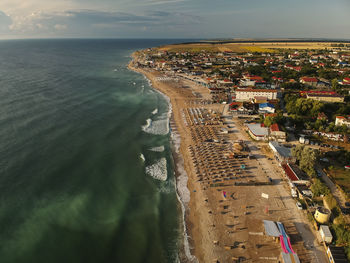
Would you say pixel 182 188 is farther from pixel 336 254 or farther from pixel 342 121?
A: pixel 342 121

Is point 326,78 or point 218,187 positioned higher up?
point 326,78

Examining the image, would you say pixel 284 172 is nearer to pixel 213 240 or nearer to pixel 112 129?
pixel 213 240

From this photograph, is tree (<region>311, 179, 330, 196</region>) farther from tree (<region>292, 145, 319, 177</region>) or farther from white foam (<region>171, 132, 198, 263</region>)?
white foam (<region>171, 132, 198, 263</region>)

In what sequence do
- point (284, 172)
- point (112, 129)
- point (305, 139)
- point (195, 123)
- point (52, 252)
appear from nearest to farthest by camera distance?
point (52, 252), point (284, 172), point (305, 139), point (112, 129), point (195, 123)

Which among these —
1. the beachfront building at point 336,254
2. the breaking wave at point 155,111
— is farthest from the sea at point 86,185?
the beachfront building at point 336,254

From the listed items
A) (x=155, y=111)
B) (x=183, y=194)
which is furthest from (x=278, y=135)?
(x=155, y=111)

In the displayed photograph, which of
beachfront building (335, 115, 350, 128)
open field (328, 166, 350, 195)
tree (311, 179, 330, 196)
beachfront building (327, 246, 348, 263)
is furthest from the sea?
beachfront building (335, 115, 350, 128)

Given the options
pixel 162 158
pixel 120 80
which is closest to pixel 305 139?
pixel 162 158
